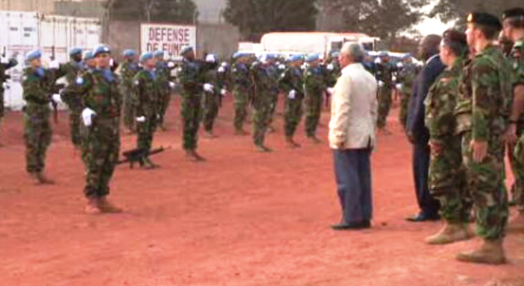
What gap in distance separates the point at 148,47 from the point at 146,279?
93.9ft

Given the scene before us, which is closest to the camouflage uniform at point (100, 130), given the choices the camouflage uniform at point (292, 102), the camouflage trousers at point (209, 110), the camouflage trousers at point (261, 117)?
the camouflage trousers at point (261, 117)

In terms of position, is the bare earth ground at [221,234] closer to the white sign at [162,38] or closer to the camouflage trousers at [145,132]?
the camouflage trousers at [145,132]

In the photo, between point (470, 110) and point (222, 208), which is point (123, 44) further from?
point (470, 110)

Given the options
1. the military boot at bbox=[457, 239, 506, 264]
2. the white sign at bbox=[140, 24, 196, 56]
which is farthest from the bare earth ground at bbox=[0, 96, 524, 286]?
the white sign at bbox=[140, 24, 196, 56]

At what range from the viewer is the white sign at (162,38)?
35.8m

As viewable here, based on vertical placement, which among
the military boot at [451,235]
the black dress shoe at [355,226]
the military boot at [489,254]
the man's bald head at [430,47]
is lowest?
the black dress shoe at [355,226]

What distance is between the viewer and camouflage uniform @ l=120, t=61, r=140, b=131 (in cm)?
2395

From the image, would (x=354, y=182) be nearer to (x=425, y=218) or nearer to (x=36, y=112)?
(x=425, y=218)

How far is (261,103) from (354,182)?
10.8m

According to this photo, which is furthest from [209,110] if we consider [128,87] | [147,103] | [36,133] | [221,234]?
[221,234]

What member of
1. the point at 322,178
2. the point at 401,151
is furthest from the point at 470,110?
the point at 401,151

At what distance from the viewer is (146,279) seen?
7.83m

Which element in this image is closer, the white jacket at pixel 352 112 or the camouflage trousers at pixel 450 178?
the camouflage trousers at pixel 450 178

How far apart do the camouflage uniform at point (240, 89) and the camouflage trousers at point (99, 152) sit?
36.7 ft
